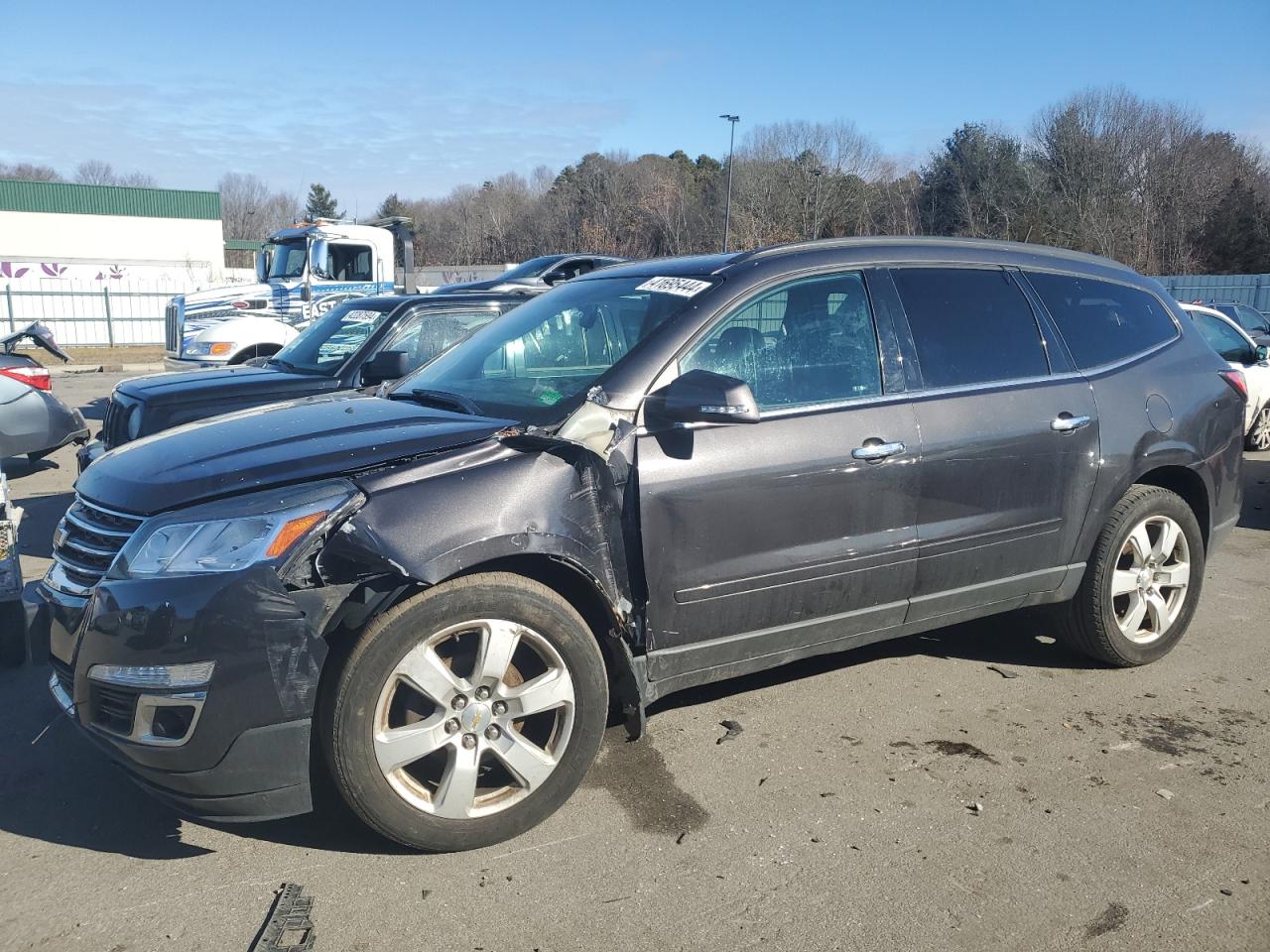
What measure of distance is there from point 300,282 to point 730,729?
14064mm

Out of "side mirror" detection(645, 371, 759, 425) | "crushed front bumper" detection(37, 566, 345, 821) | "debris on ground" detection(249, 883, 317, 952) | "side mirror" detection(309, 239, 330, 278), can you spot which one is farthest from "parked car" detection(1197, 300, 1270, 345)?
"debris on ground" detection(249, 883, 317, 952)

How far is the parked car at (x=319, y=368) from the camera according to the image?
21.0ft

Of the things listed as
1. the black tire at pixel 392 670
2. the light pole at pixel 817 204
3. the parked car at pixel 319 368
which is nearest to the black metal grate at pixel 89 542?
the black tire at pixel 392 670

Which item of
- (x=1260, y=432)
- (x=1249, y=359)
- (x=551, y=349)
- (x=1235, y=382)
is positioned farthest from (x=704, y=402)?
(x=1260, y=432)

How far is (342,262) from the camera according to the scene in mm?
16625

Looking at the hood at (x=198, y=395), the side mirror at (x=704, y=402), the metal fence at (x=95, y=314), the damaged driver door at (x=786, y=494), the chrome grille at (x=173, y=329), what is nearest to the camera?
the side mirror at (x=704, y=402)

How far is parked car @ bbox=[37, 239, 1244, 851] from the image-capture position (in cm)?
286

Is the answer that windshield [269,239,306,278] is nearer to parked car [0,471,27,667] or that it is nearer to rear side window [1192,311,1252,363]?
parked car [0,471,27,667]

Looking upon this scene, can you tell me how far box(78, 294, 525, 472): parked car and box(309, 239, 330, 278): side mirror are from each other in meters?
8.36

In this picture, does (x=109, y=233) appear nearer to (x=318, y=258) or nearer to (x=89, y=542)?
(x=318, y=258)

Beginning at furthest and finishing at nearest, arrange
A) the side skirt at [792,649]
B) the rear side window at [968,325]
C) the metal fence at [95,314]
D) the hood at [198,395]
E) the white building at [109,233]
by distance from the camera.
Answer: the white building at [109,233]
the metal fence at [95,314]
the hood at [198,395]
the rear side window at [968,325]
the side skirt at [792,649]

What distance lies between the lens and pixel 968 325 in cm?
420

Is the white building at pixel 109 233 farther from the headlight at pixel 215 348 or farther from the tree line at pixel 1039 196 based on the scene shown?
the headlight at pixel 215 348

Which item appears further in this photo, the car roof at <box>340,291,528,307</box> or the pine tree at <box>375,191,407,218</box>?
the pine tree at <box>375,191,407,218</box>
